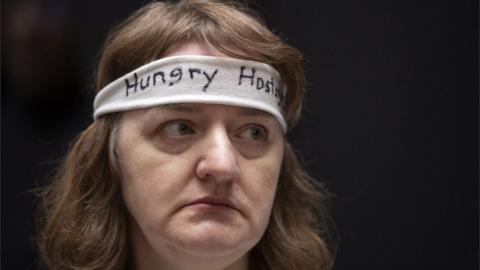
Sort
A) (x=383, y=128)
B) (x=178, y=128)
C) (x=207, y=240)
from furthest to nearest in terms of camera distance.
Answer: (x=383, y=128) < (x=178, y=128) < (x=207, y=240)

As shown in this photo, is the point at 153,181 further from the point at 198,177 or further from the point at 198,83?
the point at 198,83

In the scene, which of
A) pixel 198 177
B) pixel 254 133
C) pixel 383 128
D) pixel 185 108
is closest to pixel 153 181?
pixel 198 177

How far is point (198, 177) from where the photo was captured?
5.74 ft

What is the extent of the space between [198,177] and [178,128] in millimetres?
172

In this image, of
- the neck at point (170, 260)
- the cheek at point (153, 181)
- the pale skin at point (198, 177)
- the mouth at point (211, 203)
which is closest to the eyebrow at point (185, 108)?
the pale skin at point (198, 177)

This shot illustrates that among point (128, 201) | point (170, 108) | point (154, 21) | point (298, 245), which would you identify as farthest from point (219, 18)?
point (298, 245)

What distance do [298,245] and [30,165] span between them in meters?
1.20

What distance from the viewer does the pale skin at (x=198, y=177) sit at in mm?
1728

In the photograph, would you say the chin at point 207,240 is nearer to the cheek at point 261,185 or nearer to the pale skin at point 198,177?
the pale skin at point 198,177

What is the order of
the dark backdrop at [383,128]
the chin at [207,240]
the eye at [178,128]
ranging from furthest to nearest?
the dark backdrop at [383,128]
the eye at [178,128]
the chin at [207,240]

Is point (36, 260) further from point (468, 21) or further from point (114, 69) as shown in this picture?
point (468, 21)

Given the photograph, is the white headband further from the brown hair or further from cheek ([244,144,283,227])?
cheek ([244,144,283,227])

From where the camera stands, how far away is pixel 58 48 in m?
2.29

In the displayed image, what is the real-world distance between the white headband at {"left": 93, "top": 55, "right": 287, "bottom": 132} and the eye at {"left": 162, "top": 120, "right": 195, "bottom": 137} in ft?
0.24
